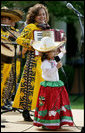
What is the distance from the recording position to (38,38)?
5281 mm

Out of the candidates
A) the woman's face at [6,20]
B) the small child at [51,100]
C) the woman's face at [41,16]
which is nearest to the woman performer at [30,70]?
the woman's face at [41,16]

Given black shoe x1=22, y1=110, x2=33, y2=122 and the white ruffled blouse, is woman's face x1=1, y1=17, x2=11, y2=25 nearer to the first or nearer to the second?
black shoe x1=22, y1=110, x2=33, y2=122

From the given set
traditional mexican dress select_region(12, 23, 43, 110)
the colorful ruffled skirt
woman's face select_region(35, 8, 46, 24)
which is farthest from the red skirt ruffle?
woman's face select_region(35, 8, 46, 24)

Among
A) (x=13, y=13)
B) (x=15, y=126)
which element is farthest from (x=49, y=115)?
(x=13, y=13)

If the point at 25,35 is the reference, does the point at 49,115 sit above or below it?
below

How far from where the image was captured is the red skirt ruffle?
4.75 m

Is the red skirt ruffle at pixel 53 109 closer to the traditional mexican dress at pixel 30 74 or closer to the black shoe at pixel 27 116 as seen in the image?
the traditional mexican dress at pixel 30 74

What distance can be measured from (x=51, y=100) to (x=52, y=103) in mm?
37

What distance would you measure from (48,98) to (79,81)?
804cm

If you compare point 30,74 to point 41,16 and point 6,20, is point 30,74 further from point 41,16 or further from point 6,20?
point 6,20

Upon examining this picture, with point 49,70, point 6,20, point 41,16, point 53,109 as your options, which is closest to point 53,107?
point 53,109

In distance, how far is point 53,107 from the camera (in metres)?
4.77

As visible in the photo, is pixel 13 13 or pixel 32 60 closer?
pixel 32 60

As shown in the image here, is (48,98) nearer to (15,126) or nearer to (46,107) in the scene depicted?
(46,107)
